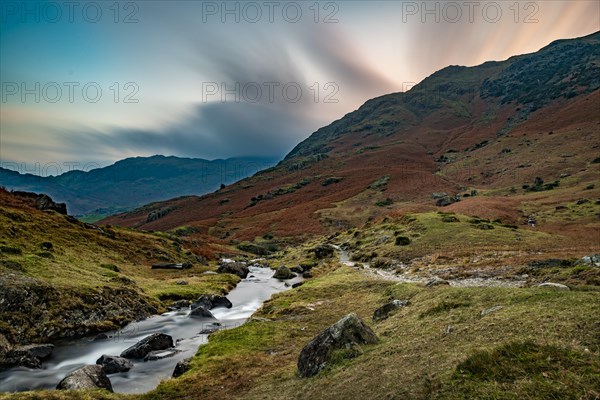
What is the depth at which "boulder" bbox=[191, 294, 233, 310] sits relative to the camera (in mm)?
39806

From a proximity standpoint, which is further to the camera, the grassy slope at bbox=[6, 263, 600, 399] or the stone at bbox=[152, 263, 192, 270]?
the stone at bbox=[152, 263, 192, 270]

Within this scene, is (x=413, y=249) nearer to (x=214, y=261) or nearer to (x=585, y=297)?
(x=585, y=297)

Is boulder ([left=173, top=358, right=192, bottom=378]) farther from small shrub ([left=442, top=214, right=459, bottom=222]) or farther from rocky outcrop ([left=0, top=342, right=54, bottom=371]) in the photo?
small shrub ([left=442, top=214, right=459, bottom=222])

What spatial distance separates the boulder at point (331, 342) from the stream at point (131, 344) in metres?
9.90

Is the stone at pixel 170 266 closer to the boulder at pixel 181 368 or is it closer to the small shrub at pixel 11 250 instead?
the small shrub at pixel 11 250

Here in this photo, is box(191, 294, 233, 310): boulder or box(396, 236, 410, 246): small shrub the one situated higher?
box(396, 236, 410, 246): small shrub

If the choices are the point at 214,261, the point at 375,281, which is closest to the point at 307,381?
the point at 375,281

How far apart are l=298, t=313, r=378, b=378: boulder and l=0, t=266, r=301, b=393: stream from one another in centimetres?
990

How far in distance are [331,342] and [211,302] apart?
1046 inches

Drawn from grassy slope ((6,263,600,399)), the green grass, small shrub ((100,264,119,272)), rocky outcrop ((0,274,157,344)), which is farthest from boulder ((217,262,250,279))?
grassy slope ((6,263,600,399))

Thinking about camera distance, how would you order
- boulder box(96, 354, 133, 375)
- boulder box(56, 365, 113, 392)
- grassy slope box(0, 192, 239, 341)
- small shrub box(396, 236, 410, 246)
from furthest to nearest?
small shrub box(396, 236, 410, 246)
grassy slope box(0, 192, 239, 341)
boulder box(96, 354, 133, 375)
boulder box(56, 365, 113, 392)

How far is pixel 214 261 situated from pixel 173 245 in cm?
942

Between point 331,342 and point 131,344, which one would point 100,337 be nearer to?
point 131,344

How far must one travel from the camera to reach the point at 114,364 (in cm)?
2280
